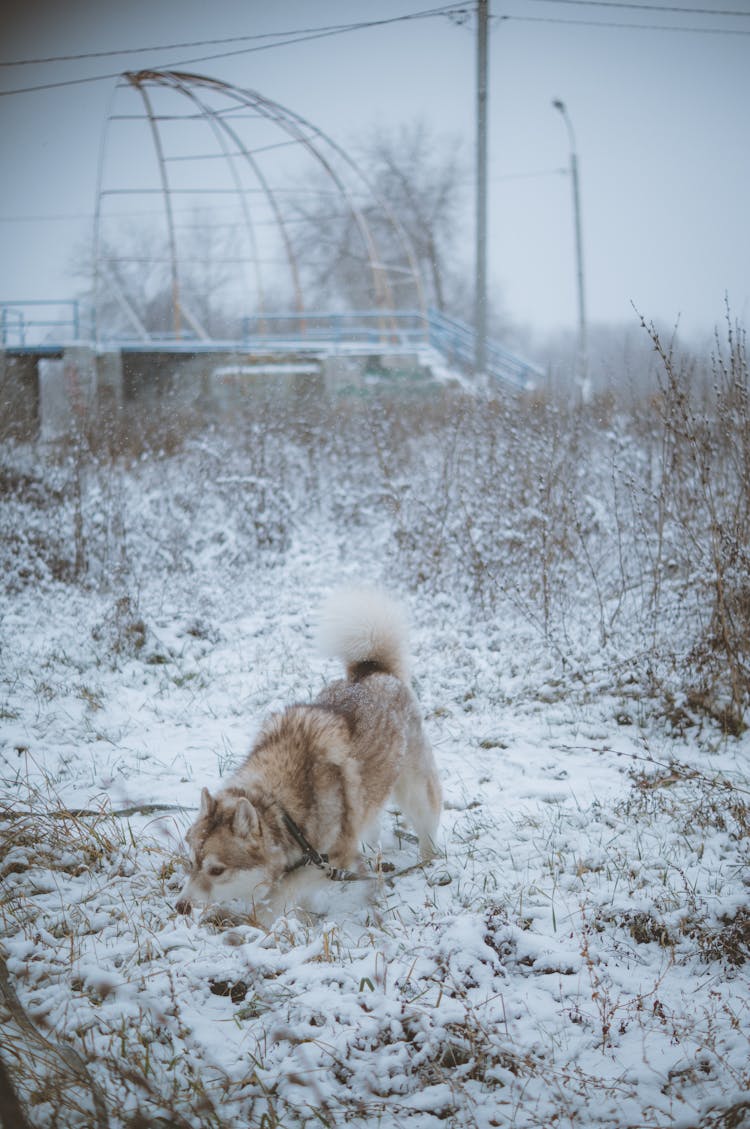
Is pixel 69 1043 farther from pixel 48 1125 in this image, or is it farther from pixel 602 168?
pixel 602 168

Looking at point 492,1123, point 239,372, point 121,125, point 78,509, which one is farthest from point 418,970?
point 121,125

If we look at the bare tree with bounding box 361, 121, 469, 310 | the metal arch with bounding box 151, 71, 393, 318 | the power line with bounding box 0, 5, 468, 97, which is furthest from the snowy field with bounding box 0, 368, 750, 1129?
the bare tree with bounding box 361, 121, 469, 310

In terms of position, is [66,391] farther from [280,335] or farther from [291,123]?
[291,123]

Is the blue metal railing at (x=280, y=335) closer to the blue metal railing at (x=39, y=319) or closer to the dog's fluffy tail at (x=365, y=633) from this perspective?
the blue metal railing at (x=39, y=319)

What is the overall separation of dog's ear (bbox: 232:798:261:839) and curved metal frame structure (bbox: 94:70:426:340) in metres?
17.0

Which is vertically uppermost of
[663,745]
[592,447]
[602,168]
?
[602,168]

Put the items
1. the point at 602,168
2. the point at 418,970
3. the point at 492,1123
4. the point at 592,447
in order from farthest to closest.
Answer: the point at 602,168 < the point at 592,447 < the point at 418,970 < the point at 492,1123

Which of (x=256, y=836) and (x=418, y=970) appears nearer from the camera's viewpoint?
(x=418, y=970)

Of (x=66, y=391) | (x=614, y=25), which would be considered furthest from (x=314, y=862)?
(x=614, y=25)

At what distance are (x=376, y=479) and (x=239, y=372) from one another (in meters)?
6.24

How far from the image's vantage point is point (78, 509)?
876 cm

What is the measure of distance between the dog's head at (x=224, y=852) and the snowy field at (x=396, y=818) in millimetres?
155

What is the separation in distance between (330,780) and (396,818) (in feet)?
4.43

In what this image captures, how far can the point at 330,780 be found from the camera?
3.47m
